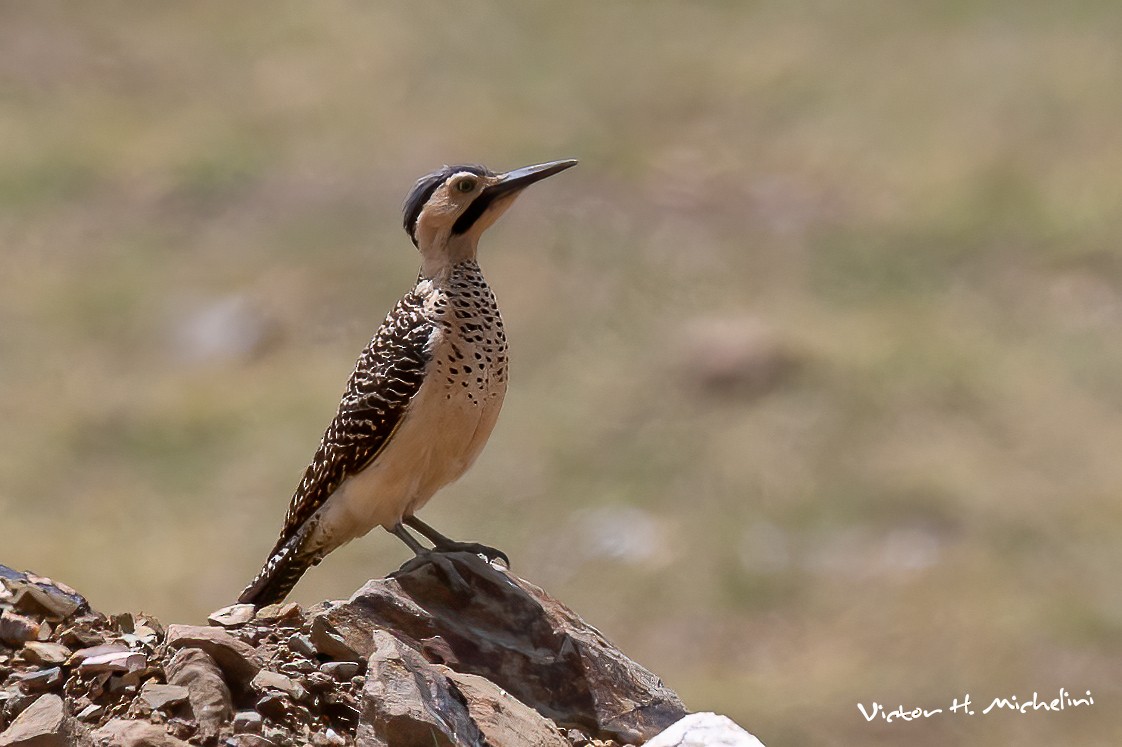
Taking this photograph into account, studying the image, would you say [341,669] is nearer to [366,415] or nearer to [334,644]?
[334,644]

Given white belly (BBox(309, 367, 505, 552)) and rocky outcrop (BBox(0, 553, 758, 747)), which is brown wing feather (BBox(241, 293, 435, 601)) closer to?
white belly (BBox(309, 367, 505, 552))

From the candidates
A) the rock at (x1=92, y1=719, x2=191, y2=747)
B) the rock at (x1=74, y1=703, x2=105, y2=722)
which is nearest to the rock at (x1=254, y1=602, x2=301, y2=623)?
the rock at (x1=74, y1=703, x2=105, y2=722)

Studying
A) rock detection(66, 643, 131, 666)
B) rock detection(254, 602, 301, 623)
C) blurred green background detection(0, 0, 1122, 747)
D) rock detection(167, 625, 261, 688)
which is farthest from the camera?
blurred green background detection(0, 0, 1122, 747)

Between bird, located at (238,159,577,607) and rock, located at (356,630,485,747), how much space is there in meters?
1.36

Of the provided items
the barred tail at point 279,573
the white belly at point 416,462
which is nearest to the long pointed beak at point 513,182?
the white belly at point 416,462

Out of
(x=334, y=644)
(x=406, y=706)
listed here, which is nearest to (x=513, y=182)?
(x=334, y=644)

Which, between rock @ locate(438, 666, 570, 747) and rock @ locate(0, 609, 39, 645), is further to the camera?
rock @ locate(0, 609, 39, 645)

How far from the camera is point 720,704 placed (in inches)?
868

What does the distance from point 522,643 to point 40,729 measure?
8.80 ft

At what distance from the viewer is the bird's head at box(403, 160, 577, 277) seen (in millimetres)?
10125

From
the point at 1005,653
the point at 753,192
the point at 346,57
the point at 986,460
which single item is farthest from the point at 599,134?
the point at 1005,653

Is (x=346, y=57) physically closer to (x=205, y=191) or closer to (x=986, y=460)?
(x=205, y=191)

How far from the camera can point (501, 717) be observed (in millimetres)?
8680

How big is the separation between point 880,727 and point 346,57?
2582cm
